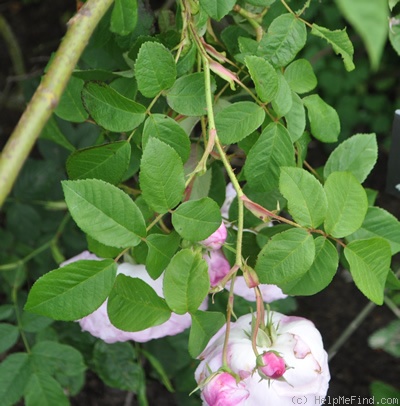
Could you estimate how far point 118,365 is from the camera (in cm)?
121

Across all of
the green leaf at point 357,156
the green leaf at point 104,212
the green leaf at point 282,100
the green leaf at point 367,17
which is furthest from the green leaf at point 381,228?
the green leaf at point 367,17

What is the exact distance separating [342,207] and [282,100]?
121mm

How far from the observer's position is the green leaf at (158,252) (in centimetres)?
60

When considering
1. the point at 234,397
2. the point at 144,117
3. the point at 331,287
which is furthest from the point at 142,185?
the point at 331,287

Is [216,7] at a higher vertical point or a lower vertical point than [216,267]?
higher

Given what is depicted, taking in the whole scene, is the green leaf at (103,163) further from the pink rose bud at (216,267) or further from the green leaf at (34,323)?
the green leaf at (34,323)

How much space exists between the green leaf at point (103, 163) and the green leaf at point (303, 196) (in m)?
0.16

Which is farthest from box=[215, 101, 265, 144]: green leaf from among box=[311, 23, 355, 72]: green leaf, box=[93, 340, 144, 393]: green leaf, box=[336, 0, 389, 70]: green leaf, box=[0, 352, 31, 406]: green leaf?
box=[93, 340, 144, 393]: green leaf

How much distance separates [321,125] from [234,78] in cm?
14

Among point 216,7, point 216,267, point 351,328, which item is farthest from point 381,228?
point 351,328

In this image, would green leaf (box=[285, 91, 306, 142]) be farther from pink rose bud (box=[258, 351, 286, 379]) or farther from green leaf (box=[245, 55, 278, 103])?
pink rose bud (box=[258, 351, 286, 379])

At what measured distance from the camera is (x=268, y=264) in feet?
1.94

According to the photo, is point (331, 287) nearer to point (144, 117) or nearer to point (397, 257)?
point (397, 257)

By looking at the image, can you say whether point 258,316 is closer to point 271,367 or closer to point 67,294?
point 271,367
